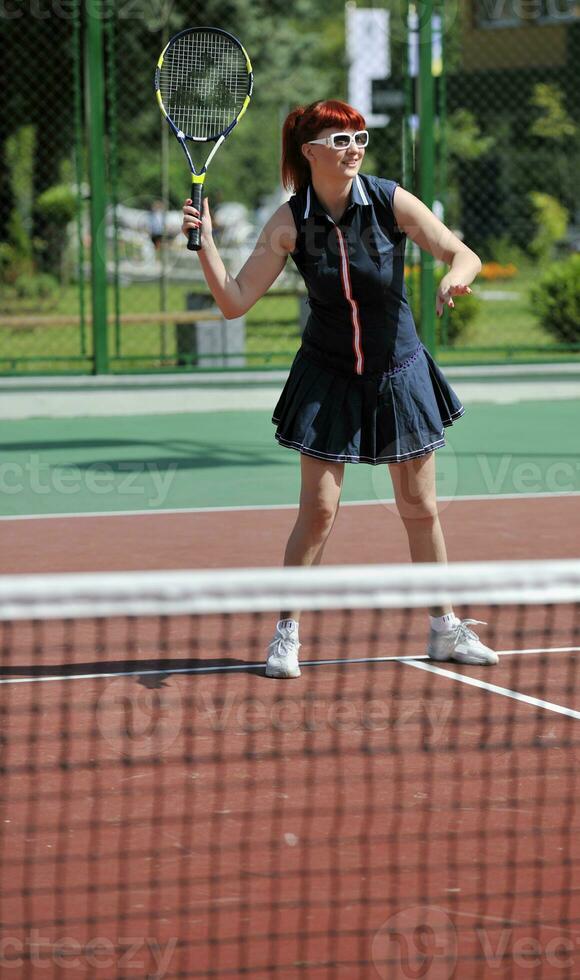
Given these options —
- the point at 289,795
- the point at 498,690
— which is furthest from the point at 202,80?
the point at 289,795

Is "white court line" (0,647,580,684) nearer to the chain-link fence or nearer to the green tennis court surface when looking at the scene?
the green tennis court surface

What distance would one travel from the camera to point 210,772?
4488 mm

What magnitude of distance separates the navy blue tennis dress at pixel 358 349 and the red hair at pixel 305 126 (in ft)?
0.36

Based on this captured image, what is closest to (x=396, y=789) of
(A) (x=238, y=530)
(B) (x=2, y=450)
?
(A) (x=238, y=530)

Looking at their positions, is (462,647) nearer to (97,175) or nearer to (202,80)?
(202,80)

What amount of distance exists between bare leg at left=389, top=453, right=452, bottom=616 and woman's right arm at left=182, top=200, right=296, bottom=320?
Answer: 0.73 m

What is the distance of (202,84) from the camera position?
748cm

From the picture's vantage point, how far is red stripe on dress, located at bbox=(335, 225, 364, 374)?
17.0ft

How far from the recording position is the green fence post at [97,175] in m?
12.5

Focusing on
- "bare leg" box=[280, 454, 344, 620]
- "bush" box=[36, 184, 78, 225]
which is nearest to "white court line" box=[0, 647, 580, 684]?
"bare leg" box=[280, 454, 344, 620]

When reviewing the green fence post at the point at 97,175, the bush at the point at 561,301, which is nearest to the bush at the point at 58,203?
the bush at the point at 561,301

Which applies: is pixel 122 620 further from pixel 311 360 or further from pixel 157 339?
pixel 157 339

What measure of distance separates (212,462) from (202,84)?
349 cm

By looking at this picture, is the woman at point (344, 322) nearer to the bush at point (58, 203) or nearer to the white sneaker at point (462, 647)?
the white sneaker at point (462, 647)
